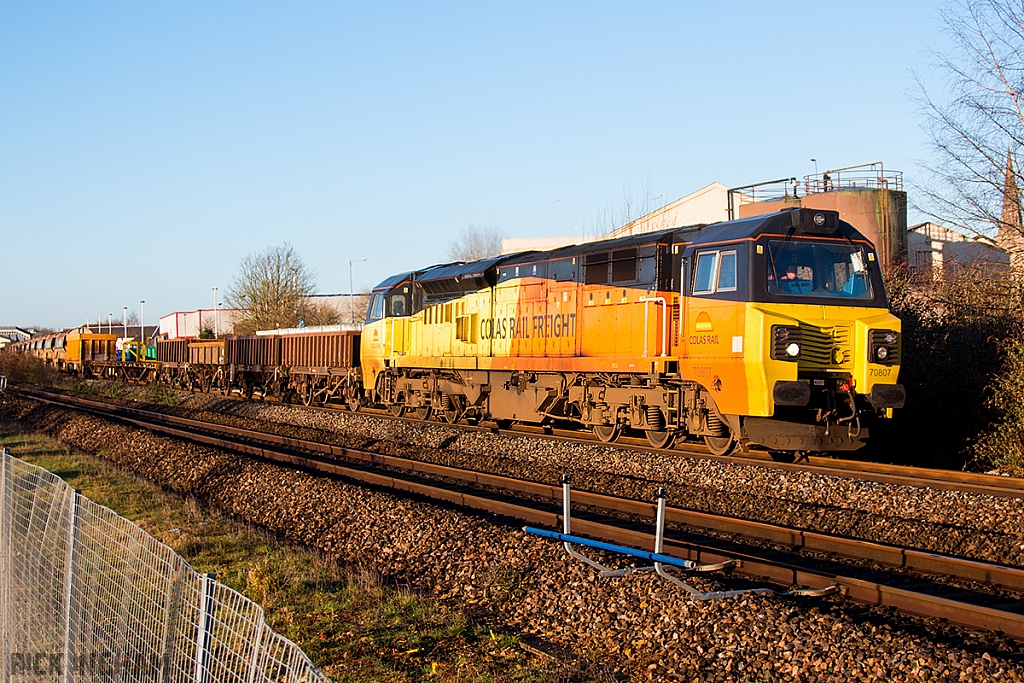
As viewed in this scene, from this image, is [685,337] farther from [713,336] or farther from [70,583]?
[70,583]

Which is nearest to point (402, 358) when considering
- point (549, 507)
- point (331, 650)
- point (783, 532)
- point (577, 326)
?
point (577, 326)

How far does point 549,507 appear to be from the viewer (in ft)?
39.0

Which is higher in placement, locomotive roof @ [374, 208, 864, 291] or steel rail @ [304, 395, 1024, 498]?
locomotive roof @ [374, 208, 864, 291]

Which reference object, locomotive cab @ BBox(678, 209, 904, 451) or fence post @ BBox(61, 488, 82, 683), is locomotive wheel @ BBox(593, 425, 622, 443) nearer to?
locomotive cab @ BBox(678, 209, 904, 451)

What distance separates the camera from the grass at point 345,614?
6.27 meters

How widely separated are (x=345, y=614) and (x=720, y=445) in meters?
8.61


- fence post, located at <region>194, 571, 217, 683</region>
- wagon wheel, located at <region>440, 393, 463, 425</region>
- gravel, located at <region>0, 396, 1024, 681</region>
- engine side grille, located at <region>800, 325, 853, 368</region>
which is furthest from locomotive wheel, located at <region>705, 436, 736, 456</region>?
fence post, located at <region>194, 571, 217, 683</region>

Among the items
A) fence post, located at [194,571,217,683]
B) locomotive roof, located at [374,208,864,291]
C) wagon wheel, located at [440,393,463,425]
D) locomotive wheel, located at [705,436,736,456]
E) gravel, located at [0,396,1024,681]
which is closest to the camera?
fence post, located at [194,571,217,683]

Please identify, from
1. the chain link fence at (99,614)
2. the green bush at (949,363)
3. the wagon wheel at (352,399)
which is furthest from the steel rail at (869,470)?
the wagon wheel at (352,399)

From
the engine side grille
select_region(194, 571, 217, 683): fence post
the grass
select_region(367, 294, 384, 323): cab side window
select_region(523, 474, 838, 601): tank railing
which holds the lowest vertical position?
the grass

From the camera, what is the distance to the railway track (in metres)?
7.24

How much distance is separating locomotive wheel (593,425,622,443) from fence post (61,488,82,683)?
11.9 metres

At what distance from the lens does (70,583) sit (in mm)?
5164

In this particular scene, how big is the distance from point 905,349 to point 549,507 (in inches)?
373
